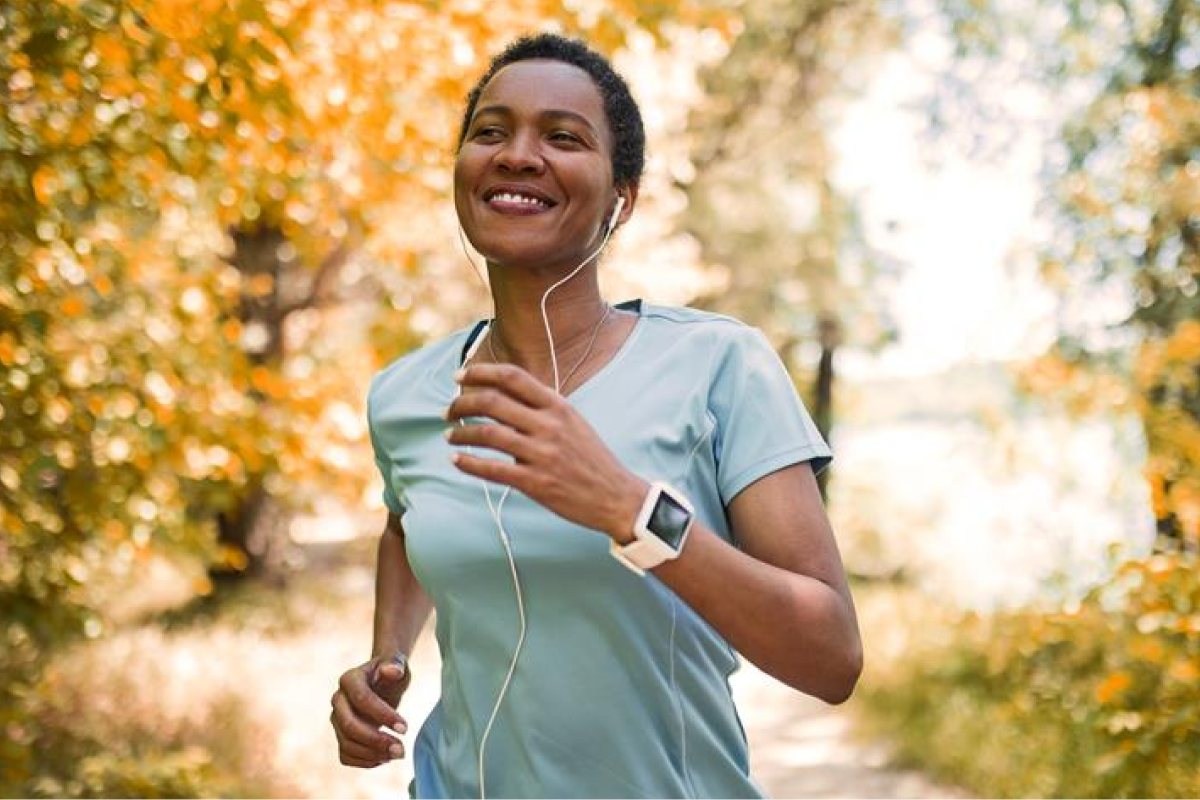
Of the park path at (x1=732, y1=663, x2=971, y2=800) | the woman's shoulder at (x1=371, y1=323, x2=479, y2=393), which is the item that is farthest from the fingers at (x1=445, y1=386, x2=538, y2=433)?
the park path at (x1=732, y1=663, x2=971, y2=800)

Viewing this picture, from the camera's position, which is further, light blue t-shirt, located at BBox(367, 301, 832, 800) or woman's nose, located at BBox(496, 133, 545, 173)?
woman's nose, located at BBox(496, 133, 545, 173)

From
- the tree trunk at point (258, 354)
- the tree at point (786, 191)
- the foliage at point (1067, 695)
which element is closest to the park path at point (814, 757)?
the foliage at point (1067, 695)

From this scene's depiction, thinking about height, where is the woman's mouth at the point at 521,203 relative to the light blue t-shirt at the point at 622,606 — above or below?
above

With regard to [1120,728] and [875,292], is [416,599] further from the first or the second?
[875,292]

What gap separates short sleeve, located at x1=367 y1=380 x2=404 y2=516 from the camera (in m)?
2.12

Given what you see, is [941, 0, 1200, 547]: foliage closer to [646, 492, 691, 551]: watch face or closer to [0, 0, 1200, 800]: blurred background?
[0, 0, 1200, 800]: blurred background

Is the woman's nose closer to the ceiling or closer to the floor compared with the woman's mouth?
closer to the ceiling

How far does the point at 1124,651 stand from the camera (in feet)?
22.5

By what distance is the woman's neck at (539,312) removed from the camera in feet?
6.49

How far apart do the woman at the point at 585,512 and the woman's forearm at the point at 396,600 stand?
22 centimetres

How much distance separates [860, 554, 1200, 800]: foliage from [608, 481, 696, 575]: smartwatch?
10.2 ft

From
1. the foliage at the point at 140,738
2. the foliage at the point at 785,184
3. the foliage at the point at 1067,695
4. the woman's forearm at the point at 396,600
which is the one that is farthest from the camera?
the foliage at the point at 785,184

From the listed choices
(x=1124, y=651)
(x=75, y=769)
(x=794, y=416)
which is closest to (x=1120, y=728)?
(x=1124, y=651)

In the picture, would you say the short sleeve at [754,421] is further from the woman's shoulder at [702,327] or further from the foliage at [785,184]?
the foliage at [785,184]
